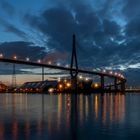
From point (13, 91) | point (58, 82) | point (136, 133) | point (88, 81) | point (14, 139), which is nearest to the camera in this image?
point (14, 139)

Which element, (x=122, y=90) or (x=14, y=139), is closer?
(x=14, y=139)

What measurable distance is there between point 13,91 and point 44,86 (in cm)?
1995

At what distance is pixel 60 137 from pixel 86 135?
1460 millimetres

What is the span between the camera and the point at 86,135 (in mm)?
16812

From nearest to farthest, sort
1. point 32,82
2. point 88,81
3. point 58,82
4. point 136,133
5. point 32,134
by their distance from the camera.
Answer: point 32,134 → point 136,133 → point 88,81 → point 58,82 → point 32,82

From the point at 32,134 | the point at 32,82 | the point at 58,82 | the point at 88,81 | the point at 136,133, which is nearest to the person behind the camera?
the point at 32,134

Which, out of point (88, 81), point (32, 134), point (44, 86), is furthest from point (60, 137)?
point (44, 86)

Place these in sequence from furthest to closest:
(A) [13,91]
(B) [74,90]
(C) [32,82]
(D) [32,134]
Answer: (C) [32,82]
(A) [13,91]
(B) [74,90]
(D) [32,134]

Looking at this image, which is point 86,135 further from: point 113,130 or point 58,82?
point 58,82

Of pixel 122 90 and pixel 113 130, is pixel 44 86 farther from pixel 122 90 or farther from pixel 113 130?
pixel 113 130

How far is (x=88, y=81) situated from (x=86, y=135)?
10132 centimetres

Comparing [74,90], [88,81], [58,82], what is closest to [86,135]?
[74,90]

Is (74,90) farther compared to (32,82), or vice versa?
(32,82)

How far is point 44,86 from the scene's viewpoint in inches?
5866
